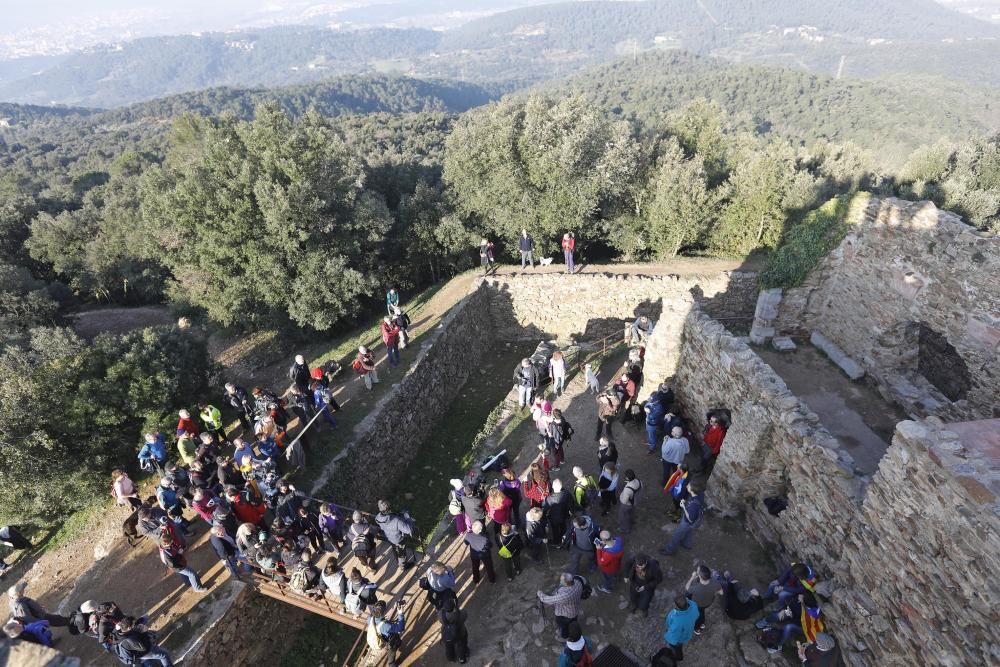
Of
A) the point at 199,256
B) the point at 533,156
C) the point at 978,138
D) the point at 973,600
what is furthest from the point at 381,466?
the point at 978,138

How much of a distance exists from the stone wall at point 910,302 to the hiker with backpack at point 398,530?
11.6 metres

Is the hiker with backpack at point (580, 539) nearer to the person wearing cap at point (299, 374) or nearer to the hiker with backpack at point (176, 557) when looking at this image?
the hiker with backpack at point (176, 557)

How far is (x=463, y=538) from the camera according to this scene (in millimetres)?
10672

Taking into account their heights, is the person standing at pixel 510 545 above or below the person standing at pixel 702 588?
below

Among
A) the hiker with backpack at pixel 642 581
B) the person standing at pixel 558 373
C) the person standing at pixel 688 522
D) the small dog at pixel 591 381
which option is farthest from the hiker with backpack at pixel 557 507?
the small dog at pixel 591 381

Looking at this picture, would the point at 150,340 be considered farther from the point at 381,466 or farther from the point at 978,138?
the point at 978,138

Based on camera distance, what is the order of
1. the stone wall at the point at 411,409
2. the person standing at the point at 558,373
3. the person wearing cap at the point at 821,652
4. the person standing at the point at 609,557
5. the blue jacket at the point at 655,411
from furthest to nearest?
the person standing at the point at 558,373 → the stone wall at the point at 411,409 → the blue jacket at the point at 655,411 → the person standing at the point at 609,557 → the person wearing cap at the point at 821,652

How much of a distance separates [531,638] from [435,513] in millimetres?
5517

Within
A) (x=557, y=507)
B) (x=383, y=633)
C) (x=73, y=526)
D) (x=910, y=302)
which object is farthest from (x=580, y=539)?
(x=73, y=526)

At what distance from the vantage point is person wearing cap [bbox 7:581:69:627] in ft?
28.0

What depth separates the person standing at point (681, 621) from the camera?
23.9ft

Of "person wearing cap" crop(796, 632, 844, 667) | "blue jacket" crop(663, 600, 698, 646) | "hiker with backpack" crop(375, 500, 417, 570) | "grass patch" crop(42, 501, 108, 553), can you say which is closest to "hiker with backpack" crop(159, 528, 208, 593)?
"hiker with backpack" crop(375, 500, 417, 570)

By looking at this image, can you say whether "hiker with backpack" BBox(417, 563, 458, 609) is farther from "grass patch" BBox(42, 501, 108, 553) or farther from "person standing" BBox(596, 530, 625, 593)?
"grass patch" BBox(42, 501, 108, 553)

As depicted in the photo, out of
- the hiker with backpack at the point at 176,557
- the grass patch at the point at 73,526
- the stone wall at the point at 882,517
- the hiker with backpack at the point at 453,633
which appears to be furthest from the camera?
the grass patch at the point at 73,526
